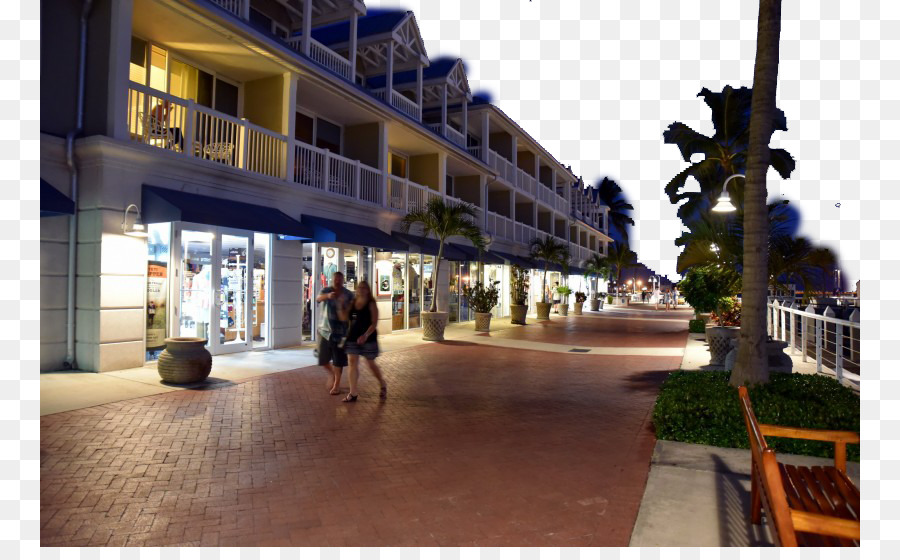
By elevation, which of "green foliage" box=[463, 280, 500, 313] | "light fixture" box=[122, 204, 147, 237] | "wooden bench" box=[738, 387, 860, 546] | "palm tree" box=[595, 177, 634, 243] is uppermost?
"palm tree" box=[595, 177, 634, 243]

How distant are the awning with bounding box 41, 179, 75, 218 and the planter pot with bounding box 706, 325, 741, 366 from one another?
1188 centimetres

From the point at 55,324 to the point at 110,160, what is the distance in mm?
2933

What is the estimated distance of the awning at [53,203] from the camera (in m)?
8.13

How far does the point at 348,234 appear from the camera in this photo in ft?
47.3

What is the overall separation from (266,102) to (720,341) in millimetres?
11860

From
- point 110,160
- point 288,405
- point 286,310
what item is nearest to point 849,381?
point 288,405

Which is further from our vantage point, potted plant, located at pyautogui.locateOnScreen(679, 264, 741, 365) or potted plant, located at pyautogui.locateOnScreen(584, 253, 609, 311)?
potted plant, located at pyautogui.locateOnScreen(584, 253, 609, 311)

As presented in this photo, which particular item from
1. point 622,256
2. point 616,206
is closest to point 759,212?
point 622,256

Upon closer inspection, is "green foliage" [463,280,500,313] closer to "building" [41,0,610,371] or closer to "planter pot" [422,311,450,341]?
"building" [41,0,610,371]

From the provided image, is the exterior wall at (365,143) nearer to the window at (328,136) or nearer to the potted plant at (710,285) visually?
the window at (328,136)

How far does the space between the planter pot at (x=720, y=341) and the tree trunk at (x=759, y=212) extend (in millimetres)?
5090

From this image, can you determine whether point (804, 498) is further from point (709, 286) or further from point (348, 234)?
point (348, 234)

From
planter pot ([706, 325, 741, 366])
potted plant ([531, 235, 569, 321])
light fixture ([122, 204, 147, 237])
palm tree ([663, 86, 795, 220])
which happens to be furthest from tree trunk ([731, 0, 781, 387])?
potted plant ([531, 235, 569, 321])

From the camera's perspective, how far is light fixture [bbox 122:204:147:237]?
9.52 meters
